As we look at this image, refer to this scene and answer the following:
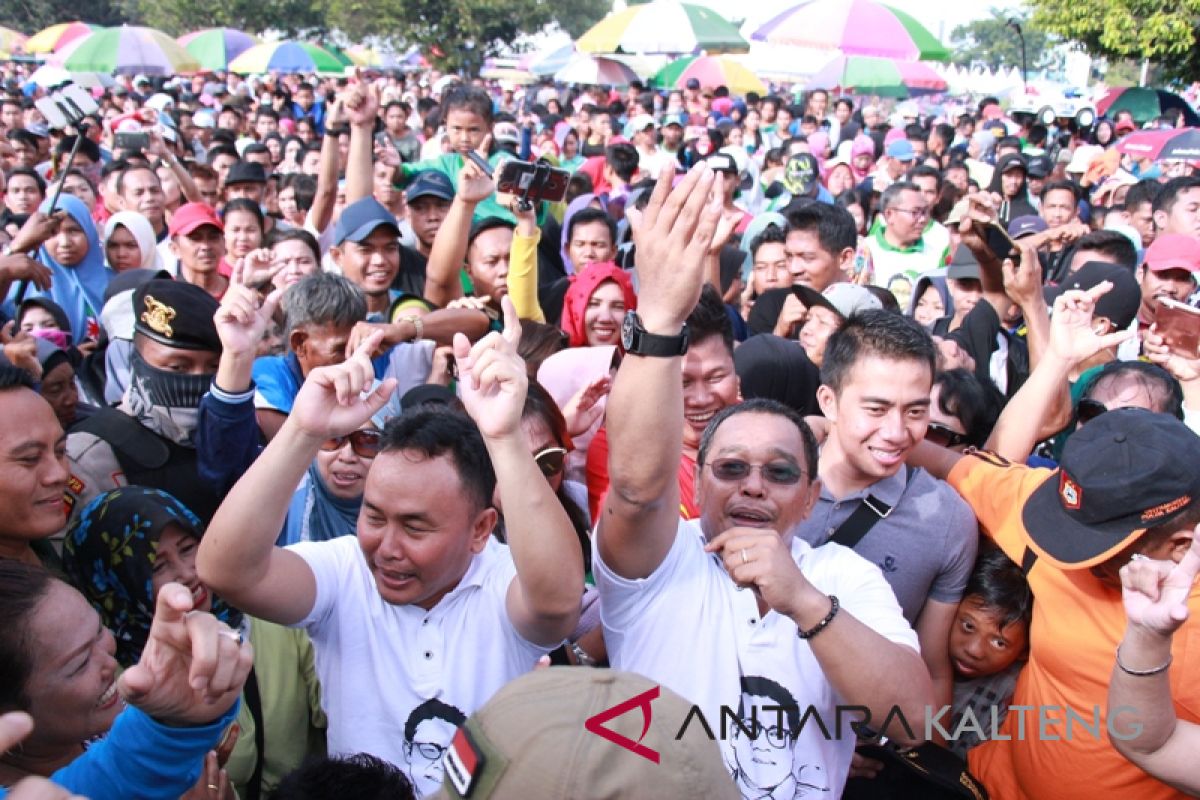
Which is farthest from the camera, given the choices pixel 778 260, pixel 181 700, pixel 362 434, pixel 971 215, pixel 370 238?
pixel 778 260

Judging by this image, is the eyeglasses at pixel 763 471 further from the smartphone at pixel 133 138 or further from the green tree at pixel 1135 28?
the green tree at pixel 1135 28

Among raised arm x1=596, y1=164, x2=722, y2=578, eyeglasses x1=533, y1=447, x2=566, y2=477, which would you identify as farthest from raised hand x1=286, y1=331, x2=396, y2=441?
eyeglasses x1=533, y1=447, x2=566, y2=477

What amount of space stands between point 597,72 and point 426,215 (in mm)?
13649

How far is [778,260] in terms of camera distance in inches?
192

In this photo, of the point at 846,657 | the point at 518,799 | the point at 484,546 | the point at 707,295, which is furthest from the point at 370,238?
the point at 518,799

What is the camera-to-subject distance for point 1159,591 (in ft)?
5.80

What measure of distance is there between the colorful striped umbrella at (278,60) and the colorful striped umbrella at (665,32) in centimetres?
711

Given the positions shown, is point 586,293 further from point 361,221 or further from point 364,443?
point 364,443

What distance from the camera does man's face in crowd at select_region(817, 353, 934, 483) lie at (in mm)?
2580

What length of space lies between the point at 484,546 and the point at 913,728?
100 centimetres

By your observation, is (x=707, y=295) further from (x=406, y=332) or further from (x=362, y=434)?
(x=362, y=434)

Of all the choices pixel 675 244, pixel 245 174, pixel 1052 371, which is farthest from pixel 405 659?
pixel 245 174

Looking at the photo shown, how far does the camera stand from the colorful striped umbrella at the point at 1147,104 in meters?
13.7

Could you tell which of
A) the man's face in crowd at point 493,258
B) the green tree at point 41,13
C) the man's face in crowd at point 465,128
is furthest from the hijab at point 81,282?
the green tree at point 41,13
